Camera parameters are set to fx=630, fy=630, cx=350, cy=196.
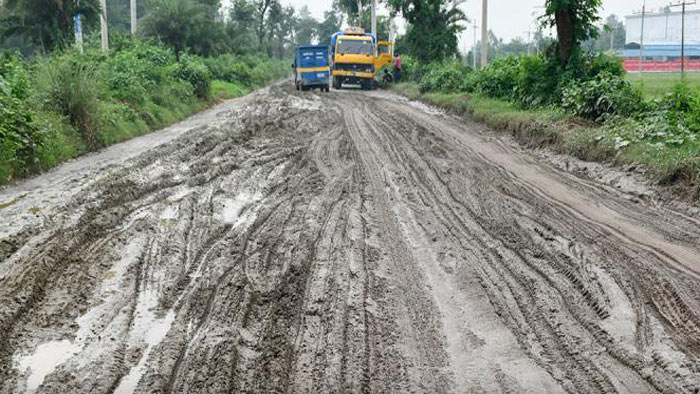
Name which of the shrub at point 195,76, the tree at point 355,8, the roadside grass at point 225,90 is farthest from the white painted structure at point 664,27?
the shrub at point 195,76

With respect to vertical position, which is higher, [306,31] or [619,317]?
[306,31]

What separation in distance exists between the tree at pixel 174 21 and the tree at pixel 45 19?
15192mm

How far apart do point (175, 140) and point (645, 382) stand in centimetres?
1296

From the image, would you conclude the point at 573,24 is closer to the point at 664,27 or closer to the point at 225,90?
the point at 225,90

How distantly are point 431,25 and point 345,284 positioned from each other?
3451 cm

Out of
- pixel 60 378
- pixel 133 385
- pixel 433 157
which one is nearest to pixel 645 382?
pixel 133 385

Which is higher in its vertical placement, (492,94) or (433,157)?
(492,94)

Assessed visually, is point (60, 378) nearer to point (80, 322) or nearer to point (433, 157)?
point (80, 322)

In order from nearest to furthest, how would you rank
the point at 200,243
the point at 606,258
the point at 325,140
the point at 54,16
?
Result: the point at 606,258 → the point at 200,243 → the point at 325,140 → the point at 54,16

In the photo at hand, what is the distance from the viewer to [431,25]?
3788cm

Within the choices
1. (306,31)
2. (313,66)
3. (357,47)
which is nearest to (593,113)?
(313,66)

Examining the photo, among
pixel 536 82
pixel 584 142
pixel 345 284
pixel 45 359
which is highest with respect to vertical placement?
pixel 536 82

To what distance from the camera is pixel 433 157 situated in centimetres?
1225

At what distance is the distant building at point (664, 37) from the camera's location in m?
80.4
